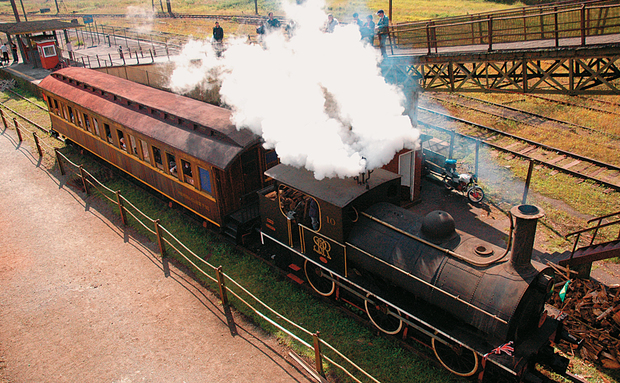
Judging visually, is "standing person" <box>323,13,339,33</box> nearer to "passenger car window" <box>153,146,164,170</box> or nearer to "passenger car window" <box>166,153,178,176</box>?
"passenger car window" <box>166,153,178,176</box>

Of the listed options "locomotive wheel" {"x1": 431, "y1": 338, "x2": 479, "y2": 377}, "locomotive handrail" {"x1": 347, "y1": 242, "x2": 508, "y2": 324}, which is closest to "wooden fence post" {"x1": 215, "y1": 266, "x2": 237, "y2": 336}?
"locomotive handrail" {"x1": 347, "y1": 242, "x2": 508, "y2": 324}

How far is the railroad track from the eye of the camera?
1312cm

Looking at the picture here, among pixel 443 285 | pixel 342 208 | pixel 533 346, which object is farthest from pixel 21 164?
pixel 533 346

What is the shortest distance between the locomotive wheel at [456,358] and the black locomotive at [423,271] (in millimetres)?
16

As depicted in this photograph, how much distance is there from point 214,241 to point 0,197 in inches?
334

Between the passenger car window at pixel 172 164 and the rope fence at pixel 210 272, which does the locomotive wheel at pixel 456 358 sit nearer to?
the rope fence at pixel 210 272

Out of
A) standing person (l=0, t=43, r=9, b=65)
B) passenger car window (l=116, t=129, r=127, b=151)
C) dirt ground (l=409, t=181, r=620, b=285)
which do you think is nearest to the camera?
dirt ground (l=409, t=181, r=620, b=285)

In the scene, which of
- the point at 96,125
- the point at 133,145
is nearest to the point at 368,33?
the point at 133,145

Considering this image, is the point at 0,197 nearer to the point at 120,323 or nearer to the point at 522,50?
the point at 120,323

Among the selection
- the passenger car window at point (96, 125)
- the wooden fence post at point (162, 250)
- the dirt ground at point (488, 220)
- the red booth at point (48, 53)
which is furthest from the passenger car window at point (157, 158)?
the red booth at point (48, 53)

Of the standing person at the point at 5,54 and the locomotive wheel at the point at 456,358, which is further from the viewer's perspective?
the standing person at the point at 5,54

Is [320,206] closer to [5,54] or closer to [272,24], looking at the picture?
[272,24]

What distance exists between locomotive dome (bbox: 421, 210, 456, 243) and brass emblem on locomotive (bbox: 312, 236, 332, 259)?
1.96 metres

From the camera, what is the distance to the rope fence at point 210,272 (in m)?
7.18
